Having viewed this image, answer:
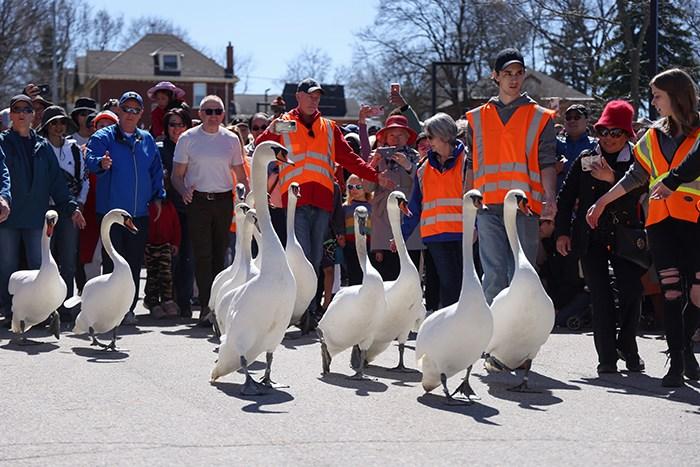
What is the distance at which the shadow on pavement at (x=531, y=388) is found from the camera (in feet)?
27.1

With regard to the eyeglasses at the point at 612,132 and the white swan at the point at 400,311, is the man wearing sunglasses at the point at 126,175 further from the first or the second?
the eyeglasses at the point at 612,132

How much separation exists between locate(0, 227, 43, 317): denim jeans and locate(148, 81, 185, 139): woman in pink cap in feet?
9.34

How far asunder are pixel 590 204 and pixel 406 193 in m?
3.55

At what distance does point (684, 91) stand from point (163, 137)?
780 centimetres

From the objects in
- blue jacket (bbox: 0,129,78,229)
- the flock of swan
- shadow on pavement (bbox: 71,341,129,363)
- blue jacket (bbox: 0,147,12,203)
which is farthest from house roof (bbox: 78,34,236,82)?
the flock of swan

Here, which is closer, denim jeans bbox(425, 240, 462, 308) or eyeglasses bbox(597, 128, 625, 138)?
eyeglasses bbox(597, 128, 625, 138)

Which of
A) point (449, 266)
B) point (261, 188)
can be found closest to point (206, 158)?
point (449, 266)

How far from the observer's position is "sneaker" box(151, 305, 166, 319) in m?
13.9

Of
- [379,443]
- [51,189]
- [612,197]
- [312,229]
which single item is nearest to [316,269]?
[312,229]

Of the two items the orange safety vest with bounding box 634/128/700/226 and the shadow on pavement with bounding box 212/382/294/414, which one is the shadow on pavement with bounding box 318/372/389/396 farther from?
the orange safety vest with bounding box 634/128/700/226

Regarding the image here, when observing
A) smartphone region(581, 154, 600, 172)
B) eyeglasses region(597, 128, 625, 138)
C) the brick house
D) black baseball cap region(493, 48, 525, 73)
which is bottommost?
smartphone region(581, 154, 600, 172)

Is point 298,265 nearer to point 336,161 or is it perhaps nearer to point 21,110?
point 336,161

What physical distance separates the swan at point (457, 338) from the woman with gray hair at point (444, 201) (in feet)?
7.97

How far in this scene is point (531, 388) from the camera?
882cm
